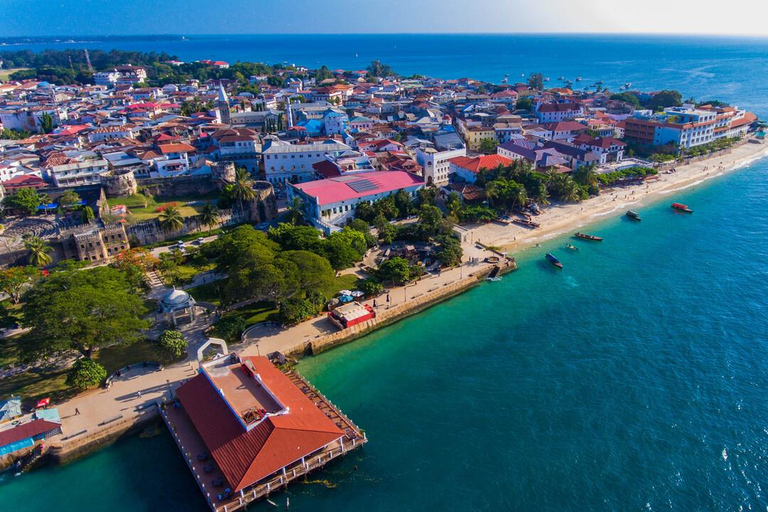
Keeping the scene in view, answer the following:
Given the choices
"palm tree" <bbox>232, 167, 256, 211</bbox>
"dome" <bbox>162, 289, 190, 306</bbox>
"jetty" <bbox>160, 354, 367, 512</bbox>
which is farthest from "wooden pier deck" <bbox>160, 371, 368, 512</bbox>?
"palm tree" <bbox>232, 167, 256, 211</bbox>

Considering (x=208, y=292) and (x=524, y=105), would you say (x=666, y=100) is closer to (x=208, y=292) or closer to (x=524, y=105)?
(x=524, y=105)

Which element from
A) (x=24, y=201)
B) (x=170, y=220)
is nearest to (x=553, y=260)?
(x=170, y=220)

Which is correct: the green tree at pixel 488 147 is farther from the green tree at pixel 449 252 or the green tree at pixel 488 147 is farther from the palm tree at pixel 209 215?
the palm tree at pixel 209 215

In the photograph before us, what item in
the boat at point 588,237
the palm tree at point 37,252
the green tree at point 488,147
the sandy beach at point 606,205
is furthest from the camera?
the green tree at point 488,147

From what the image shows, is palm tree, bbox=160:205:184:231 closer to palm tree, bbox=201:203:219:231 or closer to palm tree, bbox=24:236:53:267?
palm tree, bbox=201:203:219:231

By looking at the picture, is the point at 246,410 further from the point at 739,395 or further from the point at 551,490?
the point at 739,395

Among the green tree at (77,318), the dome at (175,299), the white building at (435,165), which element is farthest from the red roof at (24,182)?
the white building at (435,165)
